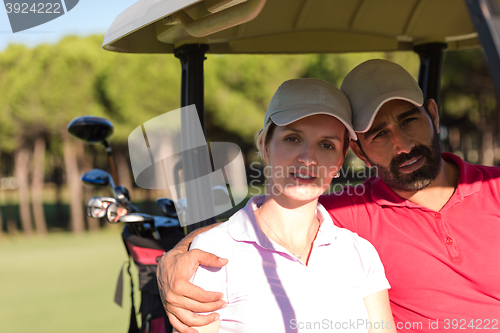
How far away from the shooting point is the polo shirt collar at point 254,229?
64.6 inches

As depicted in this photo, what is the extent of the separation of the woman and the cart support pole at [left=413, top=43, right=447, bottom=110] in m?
1.05

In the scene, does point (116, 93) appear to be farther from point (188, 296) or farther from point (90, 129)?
point (188, 296)

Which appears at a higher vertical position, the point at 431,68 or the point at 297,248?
the point at 431,68

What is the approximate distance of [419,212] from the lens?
2.09 m

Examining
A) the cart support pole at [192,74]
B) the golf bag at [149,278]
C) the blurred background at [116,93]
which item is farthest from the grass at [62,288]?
the cart support pole at [192,74]

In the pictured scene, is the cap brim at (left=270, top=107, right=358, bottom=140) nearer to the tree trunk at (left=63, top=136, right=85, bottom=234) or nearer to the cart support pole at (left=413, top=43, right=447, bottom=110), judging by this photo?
the cart support pole at (left=413, top=43, right=447, bottom=110)

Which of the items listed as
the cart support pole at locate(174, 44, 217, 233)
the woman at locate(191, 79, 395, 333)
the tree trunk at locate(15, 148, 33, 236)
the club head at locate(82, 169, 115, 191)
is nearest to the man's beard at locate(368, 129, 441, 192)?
the woman at locate(191, 79, 395, 333)

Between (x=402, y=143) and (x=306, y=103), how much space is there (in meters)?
0.65

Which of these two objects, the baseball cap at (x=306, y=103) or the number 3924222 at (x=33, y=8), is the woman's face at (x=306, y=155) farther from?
the number 3924222 at (x=33, y=8)

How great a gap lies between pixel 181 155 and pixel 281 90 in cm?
64

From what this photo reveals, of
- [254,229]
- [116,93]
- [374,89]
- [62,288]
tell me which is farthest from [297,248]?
[116,93]

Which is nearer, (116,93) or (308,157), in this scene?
(308,157)

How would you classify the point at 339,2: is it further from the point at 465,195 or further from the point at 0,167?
the point at 0,167

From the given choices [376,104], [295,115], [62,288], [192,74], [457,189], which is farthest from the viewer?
[62,288]
